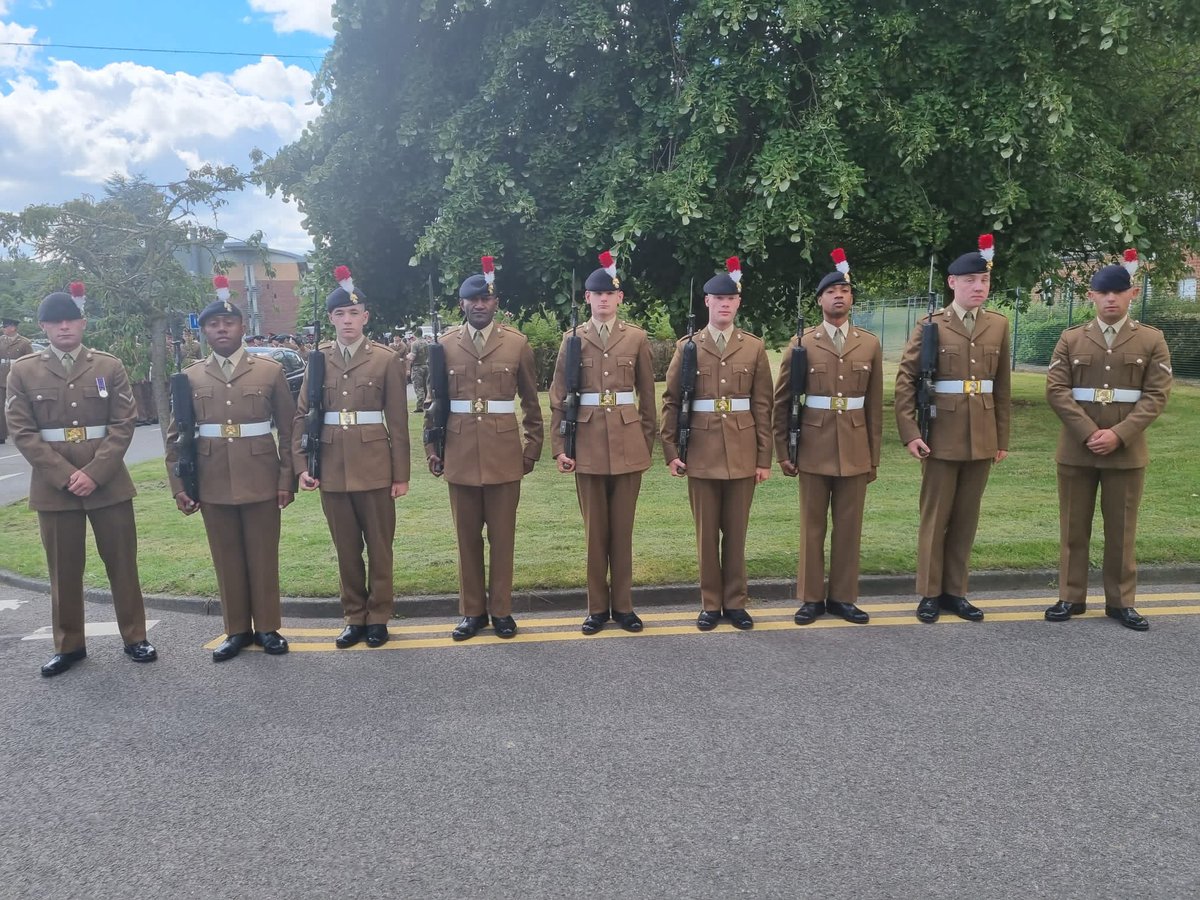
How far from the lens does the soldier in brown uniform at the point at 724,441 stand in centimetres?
521

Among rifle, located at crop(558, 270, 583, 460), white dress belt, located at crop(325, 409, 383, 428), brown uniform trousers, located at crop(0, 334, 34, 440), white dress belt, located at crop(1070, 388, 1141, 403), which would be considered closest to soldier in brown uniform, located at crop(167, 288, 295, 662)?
white dress belt, located at crop(325, 409, 383, 428)

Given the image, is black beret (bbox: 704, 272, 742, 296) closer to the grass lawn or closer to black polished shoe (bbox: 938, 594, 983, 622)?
the grass lawn

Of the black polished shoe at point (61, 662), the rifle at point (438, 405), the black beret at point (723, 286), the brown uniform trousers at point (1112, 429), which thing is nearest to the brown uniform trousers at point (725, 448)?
the black beret at point (723, 286)

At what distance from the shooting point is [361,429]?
503cm

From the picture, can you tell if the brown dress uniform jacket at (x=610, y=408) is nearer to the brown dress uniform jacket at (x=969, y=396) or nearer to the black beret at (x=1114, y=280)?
the brown dress uniform jacket at (x=969, y=396)

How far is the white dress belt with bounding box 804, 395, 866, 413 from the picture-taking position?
5.28 meters

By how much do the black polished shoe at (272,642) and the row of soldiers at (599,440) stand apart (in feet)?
0.04

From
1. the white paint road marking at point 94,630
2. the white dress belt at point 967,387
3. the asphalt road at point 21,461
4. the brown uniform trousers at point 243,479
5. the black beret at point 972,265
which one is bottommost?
the asphalt road at point 21,461

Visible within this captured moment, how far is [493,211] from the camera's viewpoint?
33.9 feet

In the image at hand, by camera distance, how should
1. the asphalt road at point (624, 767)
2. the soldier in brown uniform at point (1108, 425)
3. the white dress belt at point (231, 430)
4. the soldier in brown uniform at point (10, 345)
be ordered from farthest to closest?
1. the soldier in brown uniform at point (10, 345)
2. the soldier in brown uniform at point (1108, 425)
3. the white dress belt at point (231, 430)
4. the asphalt road at point (624, 767)

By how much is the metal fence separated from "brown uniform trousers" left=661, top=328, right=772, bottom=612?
16.1 feet

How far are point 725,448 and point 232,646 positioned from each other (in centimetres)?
306

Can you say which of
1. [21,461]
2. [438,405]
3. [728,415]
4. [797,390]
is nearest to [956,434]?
[797,390]

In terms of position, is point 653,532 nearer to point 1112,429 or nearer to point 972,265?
point 972,265
